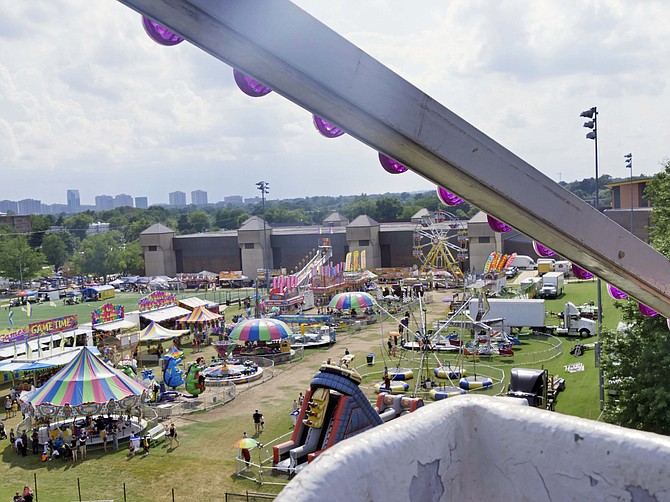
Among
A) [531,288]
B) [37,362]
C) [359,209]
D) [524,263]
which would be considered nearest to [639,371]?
[37,362]

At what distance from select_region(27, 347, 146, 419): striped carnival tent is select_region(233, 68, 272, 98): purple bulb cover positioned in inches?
743

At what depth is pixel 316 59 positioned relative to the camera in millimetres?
Result: 4578

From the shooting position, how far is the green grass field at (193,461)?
17594 millimetres

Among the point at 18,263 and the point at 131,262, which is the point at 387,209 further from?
the point at 18,263

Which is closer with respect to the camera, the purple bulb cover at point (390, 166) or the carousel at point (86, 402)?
the purple bulb cover at point (390, 166)

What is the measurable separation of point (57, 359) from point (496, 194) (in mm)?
27015

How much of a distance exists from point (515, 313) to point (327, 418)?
2022 centimetres

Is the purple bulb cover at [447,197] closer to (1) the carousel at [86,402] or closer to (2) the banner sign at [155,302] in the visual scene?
(1) the carousel at [86,402]

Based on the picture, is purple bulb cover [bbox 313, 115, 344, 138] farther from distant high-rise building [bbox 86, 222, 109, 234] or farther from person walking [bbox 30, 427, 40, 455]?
distant high-rise building [bbox 86, 222, 109, 234]

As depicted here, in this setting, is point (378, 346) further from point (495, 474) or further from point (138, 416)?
point (495, 474)

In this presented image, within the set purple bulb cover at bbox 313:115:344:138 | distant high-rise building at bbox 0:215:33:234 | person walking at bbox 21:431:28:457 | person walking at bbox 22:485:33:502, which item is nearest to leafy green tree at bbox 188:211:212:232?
distant high-rise building at bbox 0:215:33:234

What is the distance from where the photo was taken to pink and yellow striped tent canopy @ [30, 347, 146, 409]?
21520 millimetres

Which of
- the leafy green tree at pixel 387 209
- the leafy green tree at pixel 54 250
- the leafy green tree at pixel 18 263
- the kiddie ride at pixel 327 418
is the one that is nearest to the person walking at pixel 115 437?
the kiddie ride at pixel 327 418

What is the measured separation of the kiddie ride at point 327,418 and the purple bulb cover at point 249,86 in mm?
13372
